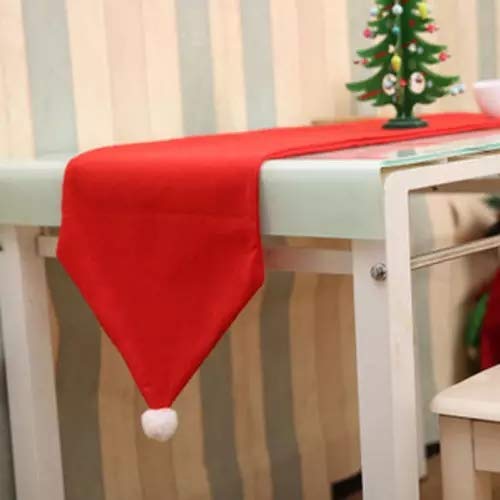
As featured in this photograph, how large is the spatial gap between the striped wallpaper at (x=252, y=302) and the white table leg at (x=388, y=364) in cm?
55

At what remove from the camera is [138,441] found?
158 cm

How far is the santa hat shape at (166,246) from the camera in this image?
1076 millimetres

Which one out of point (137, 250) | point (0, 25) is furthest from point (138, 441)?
point (0, 25)

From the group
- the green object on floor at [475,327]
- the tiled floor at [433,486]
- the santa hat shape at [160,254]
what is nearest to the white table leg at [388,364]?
the santa hat shape at [160,254]

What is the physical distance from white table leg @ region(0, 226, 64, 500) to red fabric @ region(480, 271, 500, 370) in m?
0.89

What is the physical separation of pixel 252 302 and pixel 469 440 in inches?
25.9

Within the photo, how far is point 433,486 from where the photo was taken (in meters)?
1.93

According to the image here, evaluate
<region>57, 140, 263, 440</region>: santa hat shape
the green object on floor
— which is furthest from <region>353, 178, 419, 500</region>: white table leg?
the green object on floor

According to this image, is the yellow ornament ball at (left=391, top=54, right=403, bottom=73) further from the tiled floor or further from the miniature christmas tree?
the tiled floor

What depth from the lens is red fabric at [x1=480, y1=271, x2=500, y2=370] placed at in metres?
1.97

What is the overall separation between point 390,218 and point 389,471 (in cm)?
24

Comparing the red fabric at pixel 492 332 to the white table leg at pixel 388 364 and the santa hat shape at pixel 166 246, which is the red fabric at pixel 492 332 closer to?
the santa hat shape at pixel 166 246

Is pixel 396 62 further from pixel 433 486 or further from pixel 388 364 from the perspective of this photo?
pixel 433 486

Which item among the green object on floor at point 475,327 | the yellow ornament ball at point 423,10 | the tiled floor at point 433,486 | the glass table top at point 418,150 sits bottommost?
the tiled floor at point 433,486
